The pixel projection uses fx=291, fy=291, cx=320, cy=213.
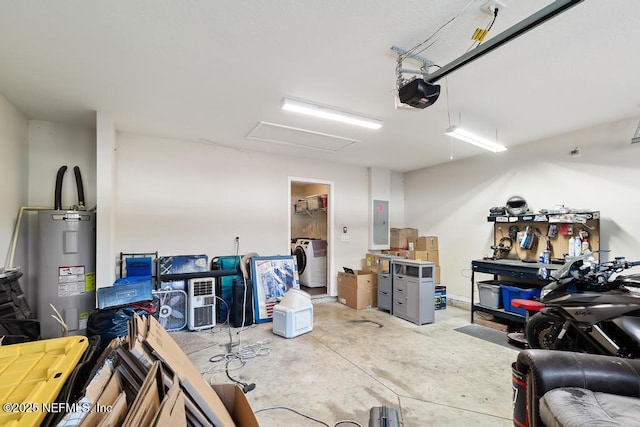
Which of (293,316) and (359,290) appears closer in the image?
(293,316)

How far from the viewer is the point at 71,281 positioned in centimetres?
340

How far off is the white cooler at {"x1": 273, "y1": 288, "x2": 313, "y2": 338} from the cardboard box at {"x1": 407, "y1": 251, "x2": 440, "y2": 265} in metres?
2.56

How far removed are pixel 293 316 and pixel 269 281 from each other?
100 cm

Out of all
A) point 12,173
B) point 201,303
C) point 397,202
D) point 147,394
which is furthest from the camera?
point 397,202

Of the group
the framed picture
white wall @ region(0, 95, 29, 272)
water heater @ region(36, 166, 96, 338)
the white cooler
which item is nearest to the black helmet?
the white cooler

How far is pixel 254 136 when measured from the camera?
431 centimetres

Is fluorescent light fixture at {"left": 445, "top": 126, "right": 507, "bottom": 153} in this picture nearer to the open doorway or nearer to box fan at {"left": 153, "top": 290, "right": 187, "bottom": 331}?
the open doorway

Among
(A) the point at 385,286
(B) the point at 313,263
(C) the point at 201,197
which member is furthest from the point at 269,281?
(B) the point at 313,263

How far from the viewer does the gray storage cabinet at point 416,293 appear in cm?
431

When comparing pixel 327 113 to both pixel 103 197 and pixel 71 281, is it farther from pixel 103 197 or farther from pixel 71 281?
pixel 71 281

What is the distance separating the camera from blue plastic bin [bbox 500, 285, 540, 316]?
3887 millimetres

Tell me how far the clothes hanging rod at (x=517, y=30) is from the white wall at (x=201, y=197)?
3.54 metres

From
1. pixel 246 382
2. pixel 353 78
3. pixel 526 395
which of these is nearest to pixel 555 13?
pixel 353 78

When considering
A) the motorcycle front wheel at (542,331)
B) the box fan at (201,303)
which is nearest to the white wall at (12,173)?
the box fan at (201,303)
